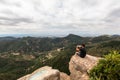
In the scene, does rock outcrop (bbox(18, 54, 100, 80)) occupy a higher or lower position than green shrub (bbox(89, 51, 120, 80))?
lower

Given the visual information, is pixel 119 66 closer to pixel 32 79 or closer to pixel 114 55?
pixel 114 55

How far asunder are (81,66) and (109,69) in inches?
411

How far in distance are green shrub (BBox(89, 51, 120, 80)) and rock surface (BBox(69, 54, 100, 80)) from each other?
265 inches

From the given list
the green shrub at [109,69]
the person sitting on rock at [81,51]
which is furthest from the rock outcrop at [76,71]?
the green shrub at [109,69]

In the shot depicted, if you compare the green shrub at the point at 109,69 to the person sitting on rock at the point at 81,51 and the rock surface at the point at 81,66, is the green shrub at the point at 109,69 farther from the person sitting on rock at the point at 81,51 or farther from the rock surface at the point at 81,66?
the person sitting on rock at the point at 81,51

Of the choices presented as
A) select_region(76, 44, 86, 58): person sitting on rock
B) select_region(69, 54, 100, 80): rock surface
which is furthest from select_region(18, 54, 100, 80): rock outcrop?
select_region(76, 44, 86, 58): person sitting on rock

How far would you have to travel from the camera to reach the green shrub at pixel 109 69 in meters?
30.7

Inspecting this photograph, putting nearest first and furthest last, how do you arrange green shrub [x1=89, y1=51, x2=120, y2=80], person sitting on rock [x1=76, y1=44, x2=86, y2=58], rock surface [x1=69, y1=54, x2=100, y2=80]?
green shrub [x1=89, y1=51, x2=120, y2=80], rock surface [x1=69, y1=54, x2=100, y2=80], person sitting on rock [x1=76, y1=44, x2=86, y2=58]

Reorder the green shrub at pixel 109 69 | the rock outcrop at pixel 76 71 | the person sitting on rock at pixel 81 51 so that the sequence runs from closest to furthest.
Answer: the green shrub at pixel 109 69 → the rock outcrop at pixel 76 71 → the person sitting on rock at pixel 81 51

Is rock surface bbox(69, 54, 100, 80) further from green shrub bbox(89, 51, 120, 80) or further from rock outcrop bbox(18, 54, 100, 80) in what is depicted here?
green shrub bbox(89, 51, 120, 80)

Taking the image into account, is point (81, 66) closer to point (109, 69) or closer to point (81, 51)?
point (81, 51)

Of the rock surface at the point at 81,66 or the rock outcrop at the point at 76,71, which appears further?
the rock surface at the point at 81,66

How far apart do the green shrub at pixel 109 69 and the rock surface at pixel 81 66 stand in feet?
22.1

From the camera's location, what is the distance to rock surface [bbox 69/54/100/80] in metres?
39.9
